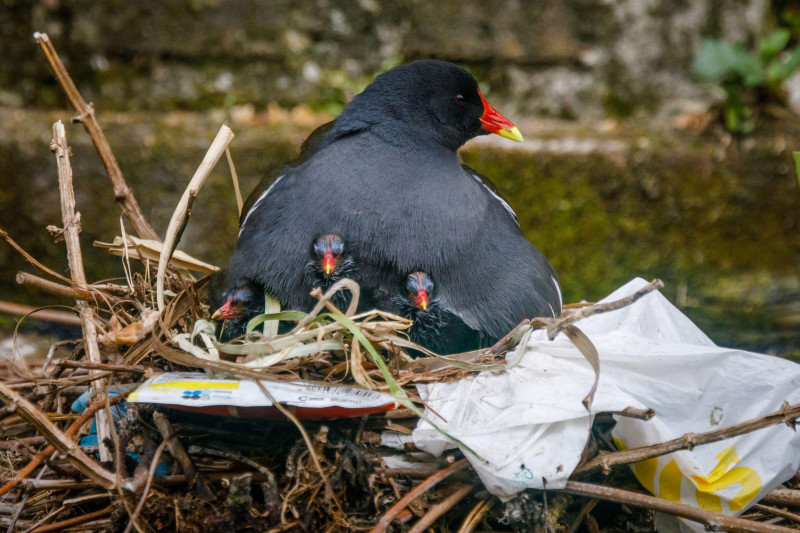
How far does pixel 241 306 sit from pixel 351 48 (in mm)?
1317

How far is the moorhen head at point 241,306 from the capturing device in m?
1.35

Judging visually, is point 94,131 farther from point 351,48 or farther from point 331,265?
point 351,48

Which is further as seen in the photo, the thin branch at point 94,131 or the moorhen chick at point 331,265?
the thin branch at point 94,131

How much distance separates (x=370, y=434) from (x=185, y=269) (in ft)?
2.48

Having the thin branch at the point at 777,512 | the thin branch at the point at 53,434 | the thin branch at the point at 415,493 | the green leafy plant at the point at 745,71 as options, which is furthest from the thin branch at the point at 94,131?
the green leafy plant at the point at 745,71

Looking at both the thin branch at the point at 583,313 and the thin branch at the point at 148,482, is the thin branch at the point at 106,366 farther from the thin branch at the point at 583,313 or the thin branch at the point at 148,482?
the thin branch at the point at 583,313

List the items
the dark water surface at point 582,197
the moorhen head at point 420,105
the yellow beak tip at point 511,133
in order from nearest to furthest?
the moorhen head at point 420,105
the yellow beak tip at point 511,133
the dark water surface at point 582,197

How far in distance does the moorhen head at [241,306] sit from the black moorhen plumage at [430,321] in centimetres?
26

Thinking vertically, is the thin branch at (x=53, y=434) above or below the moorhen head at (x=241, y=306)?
below

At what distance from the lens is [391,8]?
2.38 metres

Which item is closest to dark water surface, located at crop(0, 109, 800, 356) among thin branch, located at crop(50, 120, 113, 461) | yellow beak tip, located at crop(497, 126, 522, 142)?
yellow beak tip, located at crop(497, 126, 522, 142)

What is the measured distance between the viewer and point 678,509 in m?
1.05

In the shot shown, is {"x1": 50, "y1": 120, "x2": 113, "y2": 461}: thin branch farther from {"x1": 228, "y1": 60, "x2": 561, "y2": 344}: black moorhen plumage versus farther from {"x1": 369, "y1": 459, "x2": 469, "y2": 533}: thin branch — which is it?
→ {"x1": 369, "y1": 459, "x2": 469, "y2": 533}: thin branch

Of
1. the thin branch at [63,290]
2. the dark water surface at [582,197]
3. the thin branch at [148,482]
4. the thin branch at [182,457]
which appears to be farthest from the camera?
the dark water surface at [582,197]
